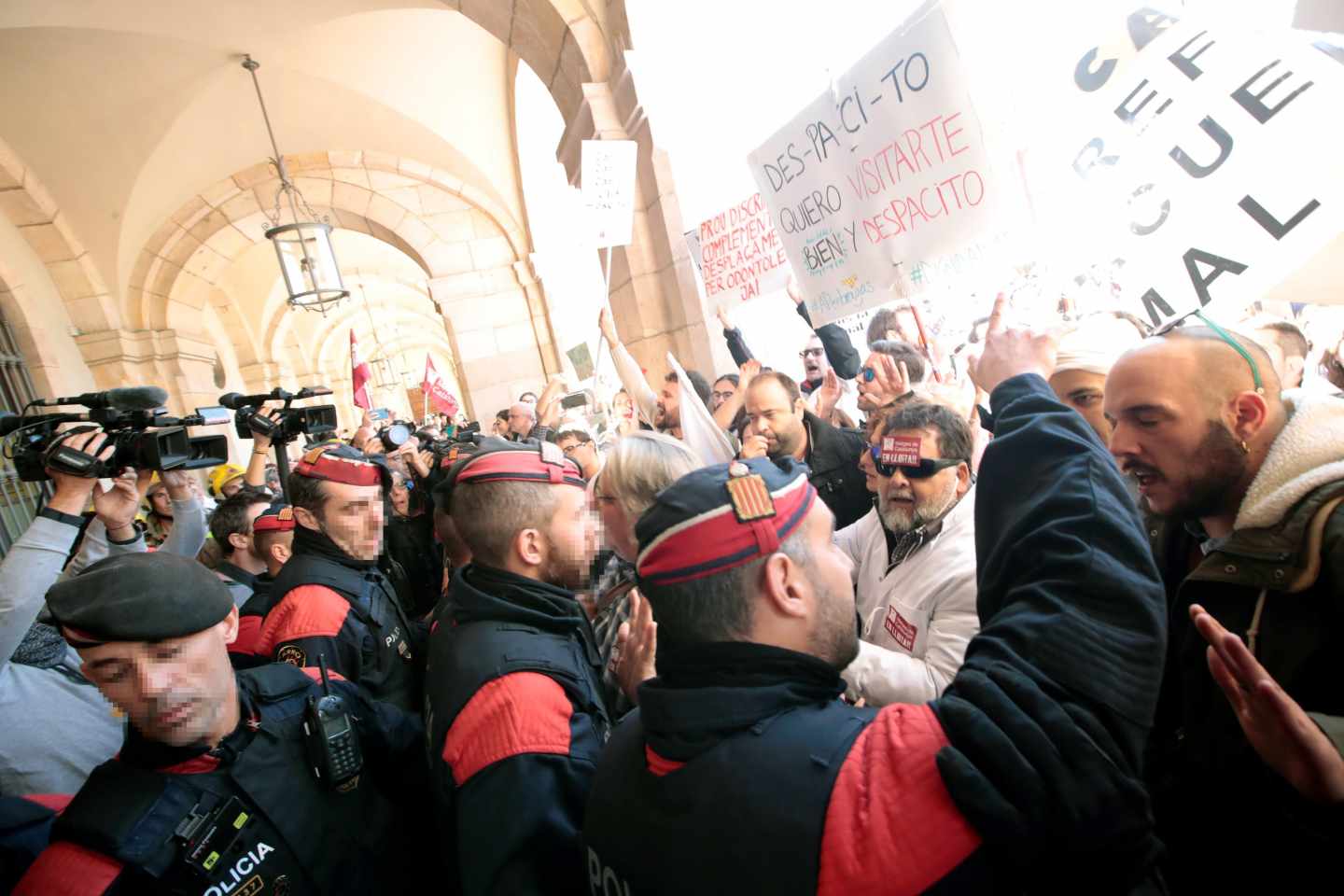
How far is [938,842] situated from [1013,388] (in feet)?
2.57

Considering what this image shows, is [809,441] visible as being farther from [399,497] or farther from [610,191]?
[399,497]

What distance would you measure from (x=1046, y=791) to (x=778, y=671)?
13.4 inches

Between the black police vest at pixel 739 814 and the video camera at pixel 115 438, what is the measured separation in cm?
211

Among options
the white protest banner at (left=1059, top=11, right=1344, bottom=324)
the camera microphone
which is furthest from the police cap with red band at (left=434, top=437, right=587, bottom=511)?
the white protest banner at (left=1059, top=11, right=1344, bottom=324)

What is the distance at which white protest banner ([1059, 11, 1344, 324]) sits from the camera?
4.91 feet

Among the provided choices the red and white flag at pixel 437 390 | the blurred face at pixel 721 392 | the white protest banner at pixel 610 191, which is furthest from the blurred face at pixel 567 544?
the red and white flag at pixel 437 390

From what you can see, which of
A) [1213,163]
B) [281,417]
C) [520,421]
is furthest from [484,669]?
[520,421]

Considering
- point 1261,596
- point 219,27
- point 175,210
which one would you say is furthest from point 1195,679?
point 175,210

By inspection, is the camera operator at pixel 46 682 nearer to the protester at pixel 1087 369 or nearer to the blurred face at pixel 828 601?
the blurred face at pixel 828 601

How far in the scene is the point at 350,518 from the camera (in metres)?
2.40

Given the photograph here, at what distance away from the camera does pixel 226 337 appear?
46.4 ft

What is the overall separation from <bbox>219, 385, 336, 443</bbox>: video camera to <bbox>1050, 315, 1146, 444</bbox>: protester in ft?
9.39

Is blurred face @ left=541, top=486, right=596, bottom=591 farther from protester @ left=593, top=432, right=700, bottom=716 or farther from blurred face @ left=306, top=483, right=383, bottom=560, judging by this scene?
blurred face @ left=306, top=483, right=383, bottom=560

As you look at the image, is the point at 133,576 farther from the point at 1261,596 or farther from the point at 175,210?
the point at 175,210
